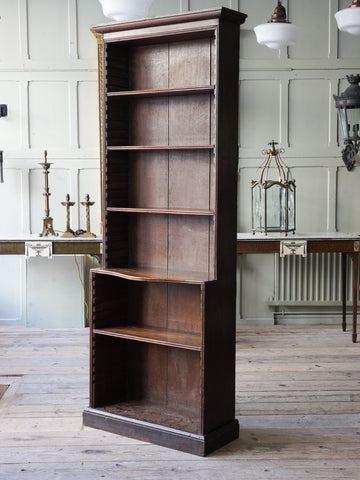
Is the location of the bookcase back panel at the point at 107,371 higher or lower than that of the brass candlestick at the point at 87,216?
lower

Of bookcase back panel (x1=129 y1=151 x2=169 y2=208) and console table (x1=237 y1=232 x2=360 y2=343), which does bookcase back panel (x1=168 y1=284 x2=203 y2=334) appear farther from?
console table (x1=237 y1=232 x2=360 y2=343)

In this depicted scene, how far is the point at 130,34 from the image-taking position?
3936mm

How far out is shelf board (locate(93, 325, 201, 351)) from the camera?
3789 mm

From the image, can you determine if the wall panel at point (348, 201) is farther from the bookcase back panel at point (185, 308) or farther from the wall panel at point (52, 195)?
the bookcase back panel at point (185, 308)

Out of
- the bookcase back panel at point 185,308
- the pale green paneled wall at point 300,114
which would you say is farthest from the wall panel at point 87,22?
the bookcase back panel at point 185,308

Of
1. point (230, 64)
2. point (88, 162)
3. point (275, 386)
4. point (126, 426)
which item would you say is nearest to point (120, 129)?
point (230, 64)

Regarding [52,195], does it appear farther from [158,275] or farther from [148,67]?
[158,275]

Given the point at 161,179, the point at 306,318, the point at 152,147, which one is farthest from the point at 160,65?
the point at 306,318

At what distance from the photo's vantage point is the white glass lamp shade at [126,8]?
3.95 metres

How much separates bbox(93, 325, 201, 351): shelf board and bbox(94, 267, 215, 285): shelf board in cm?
34

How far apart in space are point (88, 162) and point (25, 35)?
1.37 metres

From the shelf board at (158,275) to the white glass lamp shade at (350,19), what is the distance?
1.88 meters

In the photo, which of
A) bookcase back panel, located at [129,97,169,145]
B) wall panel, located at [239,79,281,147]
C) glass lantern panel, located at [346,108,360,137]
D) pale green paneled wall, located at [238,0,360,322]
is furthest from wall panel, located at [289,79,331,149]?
bookcase back panel, located at [129,97,169,145]

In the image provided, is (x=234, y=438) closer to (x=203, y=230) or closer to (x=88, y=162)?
(x=203, y=230)
